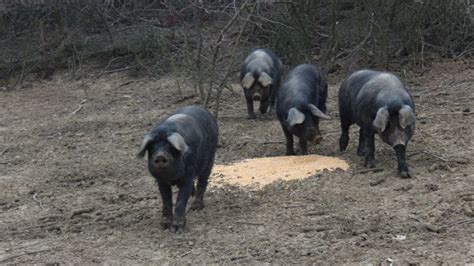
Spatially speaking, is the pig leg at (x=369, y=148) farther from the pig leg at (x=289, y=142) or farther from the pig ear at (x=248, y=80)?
the pig ear at (x=248, y=80)

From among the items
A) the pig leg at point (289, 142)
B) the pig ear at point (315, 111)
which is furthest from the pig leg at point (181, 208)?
the pig leg at point (289, 142)

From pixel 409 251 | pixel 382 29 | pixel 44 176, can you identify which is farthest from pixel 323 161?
pixel 382 29

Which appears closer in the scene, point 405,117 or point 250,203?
point 250,203

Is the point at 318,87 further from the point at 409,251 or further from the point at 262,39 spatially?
the point at 262,39

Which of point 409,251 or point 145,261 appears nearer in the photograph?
point 409,251

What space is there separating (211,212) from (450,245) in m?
2.20

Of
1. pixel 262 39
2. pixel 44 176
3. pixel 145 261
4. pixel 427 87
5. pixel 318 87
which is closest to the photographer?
pixel 145 261

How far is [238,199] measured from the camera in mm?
6824

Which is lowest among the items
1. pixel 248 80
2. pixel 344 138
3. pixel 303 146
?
pixel 248 80

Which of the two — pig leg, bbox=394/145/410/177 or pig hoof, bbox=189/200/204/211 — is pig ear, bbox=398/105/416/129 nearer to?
pig leg, bbox=394/145/410/177

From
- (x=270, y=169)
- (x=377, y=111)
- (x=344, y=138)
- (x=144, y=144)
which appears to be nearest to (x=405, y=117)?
(x=377, y=111)

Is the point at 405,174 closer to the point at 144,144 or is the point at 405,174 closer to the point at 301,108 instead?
the point at 301,108

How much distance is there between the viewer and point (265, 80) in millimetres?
10648

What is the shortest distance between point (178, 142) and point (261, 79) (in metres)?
4.99
